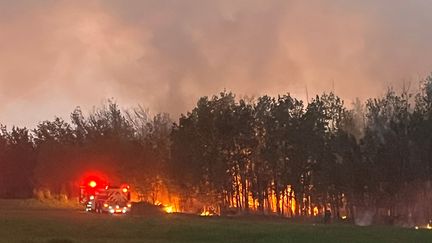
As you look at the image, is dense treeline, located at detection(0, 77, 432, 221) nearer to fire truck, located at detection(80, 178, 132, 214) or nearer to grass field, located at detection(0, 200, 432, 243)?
fire truck, located at detection(80, 178, 132, 214)

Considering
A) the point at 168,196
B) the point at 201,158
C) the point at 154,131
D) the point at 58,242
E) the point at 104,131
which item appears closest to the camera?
the point at 58,242

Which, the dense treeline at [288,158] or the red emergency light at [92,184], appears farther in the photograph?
the red emergency light at [92,184]

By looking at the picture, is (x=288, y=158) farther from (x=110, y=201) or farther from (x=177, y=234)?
(x=177, y=234)

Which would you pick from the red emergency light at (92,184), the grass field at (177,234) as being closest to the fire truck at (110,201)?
the red emergency light at (92,184)

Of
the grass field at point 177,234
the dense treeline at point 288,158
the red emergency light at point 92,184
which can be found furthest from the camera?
the red emergency light at point 92,184

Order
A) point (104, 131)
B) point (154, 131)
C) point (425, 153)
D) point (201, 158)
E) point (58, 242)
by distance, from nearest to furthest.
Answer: point (58, 242) → point (425, 153) → point (201, 158) → point (154, 131) → point (104, 131)

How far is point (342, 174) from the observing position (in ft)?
240

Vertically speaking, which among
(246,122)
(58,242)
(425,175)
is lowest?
(58,242)

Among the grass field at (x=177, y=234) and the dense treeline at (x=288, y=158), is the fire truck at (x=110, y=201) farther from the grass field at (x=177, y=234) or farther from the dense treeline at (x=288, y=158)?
the grass field at (x=177, y=234)

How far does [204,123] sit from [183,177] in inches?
248

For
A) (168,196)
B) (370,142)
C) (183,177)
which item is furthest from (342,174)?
(168,196)

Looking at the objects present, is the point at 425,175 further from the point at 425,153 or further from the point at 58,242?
the point at 58,242

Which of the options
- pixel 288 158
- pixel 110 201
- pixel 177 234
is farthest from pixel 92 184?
pixel 177 234

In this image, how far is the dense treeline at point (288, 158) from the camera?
72000mm
